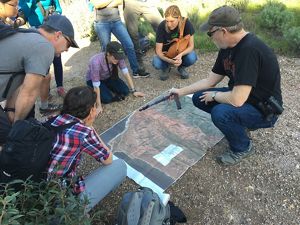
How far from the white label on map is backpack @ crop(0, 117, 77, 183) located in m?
1.50

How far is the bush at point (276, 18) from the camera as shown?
5.88 meters

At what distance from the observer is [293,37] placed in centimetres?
525

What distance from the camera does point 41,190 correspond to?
2.20m

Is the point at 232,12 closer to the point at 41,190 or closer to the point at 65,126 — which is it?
the point at 65,126

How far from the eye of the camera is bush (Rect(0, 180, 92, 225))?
197 centimetres

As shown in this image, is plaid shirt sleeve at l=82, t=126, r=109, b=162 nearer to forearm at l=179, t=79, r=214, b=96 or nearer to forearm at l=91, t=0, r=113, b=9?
forearm at l=179, t=79, r=214, b=96

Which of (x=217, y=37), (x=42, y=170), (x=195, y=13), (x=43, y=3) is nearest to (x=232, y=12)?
(x=217, y=37)

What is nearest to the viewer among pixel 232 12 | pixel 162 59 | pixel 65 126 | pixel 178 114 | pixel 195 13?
pixel 65 126

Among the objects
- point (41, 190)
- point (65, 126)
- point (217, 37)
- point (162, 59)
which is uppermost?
point (217, 37)

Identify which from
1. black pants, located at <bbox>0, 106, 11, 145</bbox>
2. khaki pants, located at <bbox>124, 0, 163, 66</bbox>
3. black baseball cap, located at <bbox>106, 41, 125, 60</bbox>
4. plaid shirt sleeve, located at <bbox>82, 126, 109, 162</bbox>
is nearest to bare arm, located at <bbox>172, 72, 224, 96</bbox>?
black baseball cap, located at <bbox>106, 41, 125, 60</bbox>

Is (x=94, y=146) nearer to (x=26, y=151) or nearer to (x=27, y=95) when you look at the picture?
(x=26, y=151)

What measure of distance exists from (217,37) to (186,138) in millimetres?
1292

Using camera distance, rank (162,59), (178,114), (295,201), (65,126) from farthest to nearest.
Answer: (162,59) < (178,114) < (295,201) < (65,126)

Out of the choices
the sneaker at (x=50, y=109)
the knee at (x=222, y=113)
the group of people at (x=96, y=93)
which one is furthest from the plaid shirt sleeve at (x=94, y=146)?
the sneaker at (x=50, y=109)
